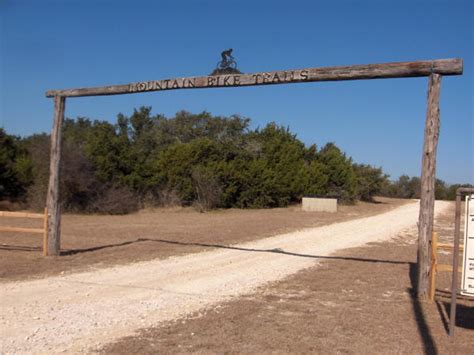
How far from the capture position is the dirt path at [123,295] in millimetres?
5730

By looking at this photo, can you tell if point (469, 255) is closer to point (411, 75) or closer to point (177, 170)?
point (411, 75)

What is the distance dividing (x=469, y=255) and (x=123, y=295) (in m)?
5.00

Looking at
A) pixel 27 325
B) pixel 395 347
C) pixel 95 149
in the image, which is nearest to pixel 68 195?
pixel 95 149

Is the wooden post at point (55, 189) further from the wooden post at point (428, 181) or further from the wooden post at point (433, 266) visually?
the wooden post at point (433, 266)

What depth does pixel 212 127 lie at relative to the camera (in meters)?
53.9

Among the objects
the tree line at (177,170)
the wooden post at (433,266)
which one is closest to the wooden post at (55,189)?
the wooden post at (433,266)

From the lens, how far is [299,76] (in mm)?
9672

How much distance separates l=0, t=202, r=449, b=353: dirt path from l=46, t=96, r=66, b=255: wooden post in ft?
7.88

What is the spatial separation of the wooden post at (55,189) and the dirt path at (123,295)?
7.88ft

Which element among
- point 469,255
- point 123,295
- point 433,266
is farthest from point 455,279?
point 123,295

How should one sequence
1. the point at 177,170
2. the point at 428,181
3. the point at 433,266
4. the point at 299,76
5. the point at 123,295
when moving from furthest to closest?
1. the point at 177,170
2. the point at 299,76
3. the point at 428,181
4. the point at 433,266
5. the point at 123,295

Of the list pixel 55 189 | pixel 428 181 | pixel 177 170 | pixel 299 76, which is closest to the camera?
pixel 428 181

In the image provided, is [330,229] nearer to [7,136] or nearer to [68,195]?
[68,195]

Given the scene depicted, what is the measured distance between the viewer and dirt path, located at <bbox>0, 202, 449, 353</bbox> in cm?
573
